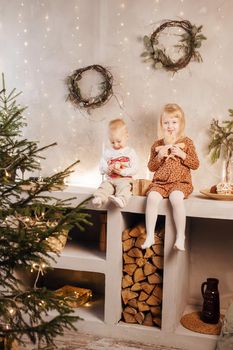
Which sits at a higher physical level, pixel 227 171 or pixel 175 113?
pixel 175 113

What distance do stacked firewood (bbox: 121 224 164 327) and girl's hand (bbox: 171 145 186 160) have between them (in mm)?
525

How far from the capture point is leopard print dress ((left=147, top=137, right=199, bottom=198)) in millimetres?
3342

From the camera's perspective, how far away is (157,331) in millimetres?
3361

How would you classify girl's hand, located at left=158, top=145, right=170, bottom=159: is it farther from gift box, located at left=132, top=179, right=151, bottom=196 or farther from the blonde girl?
gift box, located at left=132, top=179, right=151, bottom=196

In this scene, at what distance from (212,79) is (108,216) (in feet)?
4.18

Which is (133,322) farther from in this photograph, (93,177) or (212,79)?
(212,79)

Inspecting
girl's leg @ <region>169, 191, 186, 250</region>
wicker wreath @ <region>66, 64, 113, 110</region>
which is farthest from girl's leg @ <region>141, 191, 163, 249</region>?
wicker wreath @ <region>66, 64, 113, 110</region>

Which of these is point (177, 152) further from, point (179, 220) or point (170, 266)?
point (170, 266)

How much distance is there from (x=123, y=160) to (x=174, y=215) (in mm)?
604

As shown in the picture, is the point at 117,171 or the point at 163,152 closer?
the point at 163,152

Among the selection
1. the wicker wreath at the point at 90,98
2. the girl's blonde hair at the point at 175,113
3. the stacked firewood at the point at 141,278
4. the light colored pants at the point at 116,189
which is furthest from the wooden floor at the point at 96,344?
the wicker wreath at the point at 90,98

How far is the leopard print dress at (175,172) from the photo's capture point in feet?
11.0

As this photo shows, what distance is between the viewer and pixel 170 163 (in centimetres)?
342

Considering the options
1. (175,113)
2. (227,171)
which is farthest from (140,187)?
(227,171)
